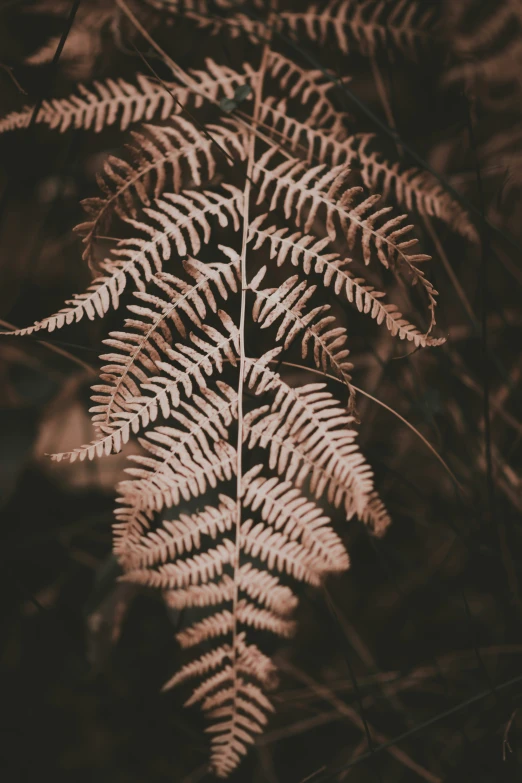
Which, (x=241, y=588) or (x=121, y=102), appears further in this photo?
(x=121, y=102)

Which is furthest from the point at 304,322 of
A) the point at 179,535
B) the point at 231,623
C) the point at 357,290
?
the point at 231,623

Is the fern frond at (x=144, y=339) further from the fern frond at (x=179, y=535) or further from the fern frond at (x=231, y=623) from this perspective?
the fern frond at (x=231, y=623)

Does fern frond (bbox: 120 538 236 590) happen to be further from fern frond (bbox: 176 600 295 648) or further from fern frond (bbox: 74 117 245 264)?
fern frond (bbox: 74 117 245 264)

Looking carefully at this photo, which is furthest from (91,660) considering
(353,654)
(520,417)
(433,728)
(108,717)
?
(520,417)

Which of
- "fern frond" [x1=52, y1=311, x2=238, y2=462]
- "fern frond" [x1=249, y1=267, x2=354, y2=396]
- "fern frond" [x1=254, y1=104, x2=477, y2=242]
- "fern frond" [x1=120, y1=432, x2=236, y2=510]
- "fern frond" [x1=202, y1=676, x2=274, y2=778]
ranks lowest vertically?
"fern frond" [x1=202, y1=676, x2=274, y2=778]

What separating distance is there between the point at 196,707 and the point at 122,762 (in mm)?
237

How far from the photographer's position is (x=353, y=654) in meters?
1.60

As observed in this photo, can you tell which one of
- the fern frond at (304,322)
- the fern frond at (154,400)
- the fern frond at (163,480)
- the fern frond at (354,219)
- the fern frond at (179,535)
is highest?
the fern frond at (354,219)

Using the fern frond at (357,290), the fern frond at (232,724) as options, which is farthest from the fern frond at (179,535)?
the fern frond at (357,290)

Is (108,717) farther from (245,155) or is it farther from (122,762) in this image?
(245,155)

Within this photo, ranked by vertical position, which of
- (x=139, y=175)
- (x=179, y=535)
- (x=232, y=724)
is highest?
(x=139, y=175)

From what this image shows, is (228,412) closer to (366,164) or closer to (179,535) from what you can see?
(179,535)

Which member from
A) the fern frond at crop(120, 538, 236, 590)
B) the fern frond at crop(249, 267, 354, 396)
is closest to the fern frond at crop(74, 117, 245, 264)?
the fern frond at crop(249, 267, 354, 396)

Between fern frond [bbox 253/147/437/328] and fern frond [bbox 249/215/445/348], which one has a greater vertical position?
fern frond [bbox 253/147/437/328]
